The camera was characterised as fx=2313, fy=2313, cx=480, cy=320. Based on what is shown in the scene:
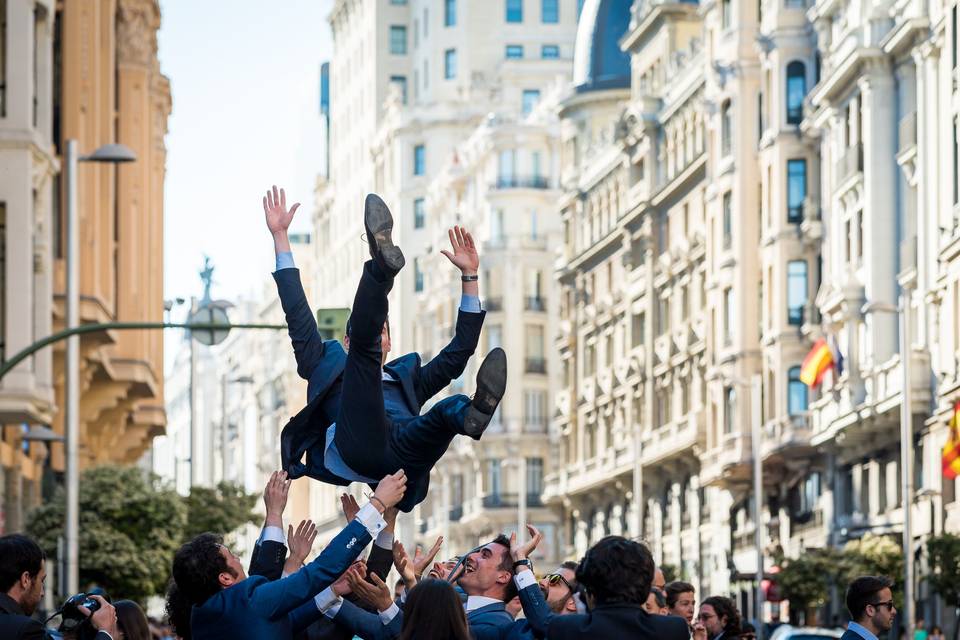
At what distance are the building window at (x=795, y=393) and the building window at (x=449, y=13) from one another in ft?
229

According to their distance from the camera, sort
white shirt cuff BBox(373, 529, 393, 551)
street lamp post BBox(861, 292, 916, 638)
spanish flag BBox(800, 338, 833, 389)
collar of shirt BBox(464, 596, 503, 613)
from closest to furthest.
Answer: collar of shirt BBox(464, 596, 503, 613)
white shirt cuff BBox(373, 529, 393, 551)
street lamp post BBox(861, 292, 916, 638)
spanish flag BBox(800, 338, 833, 389)

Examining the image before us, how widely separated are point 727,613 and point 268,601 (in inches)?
224

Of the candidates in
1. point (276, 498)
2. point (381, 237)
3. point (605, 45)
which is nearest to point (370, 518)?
point (276, 498)

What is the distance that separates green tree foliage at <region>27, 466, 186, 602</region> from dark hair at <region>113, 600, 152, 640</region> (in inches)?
1244

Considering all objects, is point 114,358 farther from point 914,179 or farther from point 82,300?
point 914,179

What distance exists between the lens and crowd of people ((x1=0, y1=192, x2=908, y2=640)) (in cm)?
907

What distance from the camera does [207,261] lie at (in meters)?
60.4

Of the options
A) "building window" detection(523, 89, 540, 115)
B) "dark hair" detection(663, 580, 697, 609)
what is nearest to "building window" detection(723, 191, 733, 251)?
"building window" detection(523, 89, 540, 115)

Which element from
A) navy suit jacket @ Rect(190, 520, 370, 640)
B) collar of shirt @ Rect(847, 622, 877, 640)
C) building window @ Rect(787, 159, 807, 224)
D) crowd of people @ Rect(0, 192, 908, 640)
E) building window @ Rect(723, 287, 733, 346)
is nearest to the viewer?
crowd of people @ Rect(0, 192, 908, 640)

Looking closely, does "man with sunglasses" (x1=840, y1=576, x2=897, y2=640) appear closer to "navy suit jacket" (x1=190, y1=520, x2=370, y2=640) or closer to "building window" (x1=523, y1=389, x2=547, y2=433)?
"navy suit jacket" (x1=190, y1=520, x2=370, y2=640)

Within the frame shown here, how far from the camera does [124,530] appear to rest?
45375 mm

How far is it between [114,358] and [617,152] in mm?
43731

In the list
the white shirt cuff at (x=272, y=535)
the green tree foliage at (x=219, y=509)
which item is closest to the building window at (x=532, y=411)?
the green tree foliage at (x=219, y=509)

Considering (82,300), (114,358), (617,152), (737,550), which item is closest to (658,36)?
(617,152)
